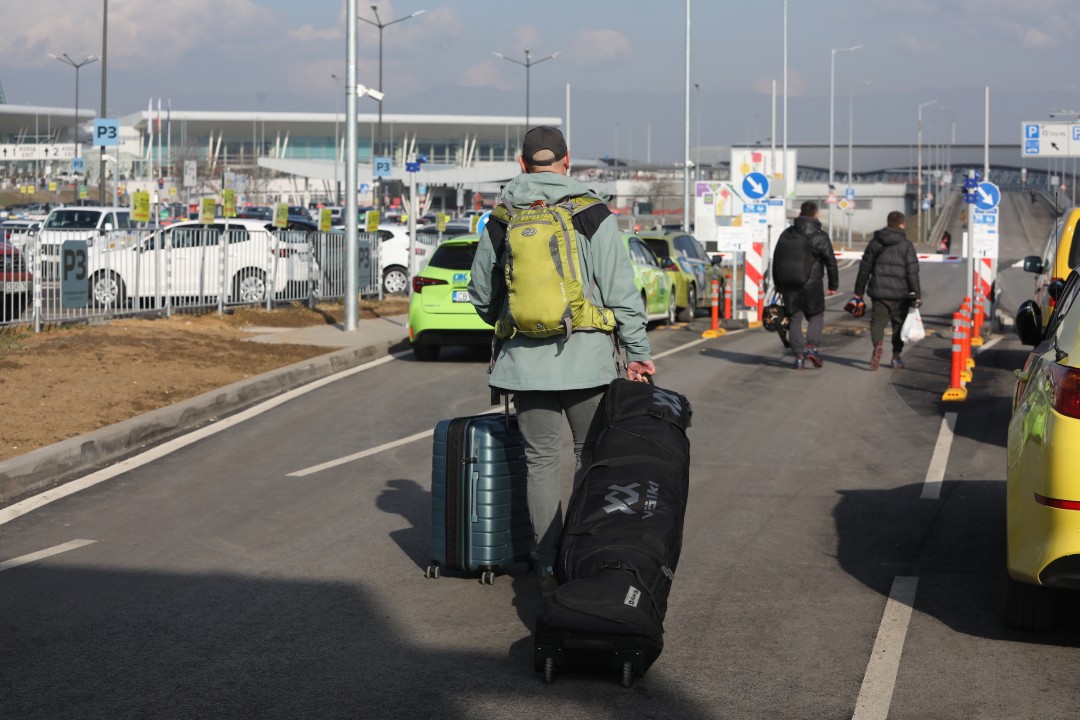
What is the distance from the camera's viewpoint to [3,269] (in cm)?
1845

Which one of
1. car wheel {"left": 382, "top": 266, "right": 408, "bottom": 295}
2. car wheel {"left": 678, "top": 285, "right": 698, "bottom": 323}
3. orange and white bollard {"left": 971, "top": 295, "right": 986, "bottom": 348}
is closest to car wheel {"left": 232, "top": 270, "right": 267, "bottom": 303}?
car wheel {"left": 382, "top": 266, "right": 408, "bottom": 295}

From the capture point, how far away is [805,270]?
642 inches

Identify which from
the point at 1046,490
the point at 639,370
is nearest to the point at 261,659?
the point at 639,370

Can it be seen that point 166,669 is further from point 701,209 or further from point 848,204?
point 848,204

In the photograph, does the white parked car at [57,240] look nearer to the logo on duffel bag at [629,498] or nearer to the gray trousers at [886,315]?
the gray trousers at [886,315]

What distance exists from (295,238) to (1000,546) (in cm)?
1828

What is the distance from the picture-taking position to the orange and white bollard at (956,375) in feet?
45.4

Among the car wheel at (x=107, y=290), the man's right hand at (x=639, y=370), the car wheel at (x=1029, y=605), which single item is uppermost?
the car wheel at (x=107, y=290)

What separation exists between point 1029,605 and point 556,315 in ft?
7.33

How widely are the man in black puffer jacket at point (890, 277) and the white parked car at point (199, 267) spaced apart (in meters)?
10.4

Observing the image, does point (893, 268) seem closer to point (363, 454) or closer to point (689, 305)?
point (363, 454)

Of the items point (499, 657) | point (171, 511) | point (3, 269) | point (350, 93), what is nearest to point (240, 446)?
point (171, 511)

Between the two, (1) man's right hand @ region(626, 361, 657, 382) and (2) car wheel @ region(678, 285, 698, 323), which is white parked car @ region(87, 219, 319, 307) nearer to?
(2) car wheel @ region(678, 285, 698, 323)

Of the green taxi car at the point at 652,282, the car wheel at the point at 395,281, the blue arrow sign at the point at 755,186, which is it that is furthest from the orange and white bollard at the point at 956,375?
the car wheel at the point at 395,281
